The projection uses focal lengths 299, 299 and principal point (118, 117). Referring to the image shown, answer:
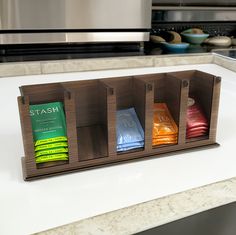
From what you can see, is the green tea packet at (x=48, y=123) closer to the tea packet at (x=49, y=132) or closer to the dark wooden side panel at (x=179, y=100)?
the tea packet at (x=49, y=132)

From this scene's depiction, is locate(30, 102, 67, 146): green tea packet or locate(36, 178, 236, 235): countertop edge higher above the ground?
locate(30, 102, 67, 146): green tea packet

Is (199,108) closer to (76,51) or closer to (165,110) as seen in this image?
(165,110)

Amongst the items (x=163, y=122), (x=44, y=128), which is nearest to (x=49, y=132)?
(x=44, y=128)

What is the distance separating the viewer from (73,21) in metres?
1.45

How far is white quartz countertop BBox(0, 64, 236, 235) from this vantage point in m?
0.40

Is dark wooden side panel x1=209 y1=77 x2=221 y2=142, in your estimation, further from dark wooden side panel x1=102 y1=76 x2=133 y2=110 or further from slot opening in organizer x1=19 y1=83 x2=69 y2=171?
slot opening in organizer x1=19 y1=83 x2=69 y2=171

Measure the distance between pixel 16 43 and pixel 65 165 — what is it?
110 centimetres

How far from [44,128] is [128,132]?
149 millimetres

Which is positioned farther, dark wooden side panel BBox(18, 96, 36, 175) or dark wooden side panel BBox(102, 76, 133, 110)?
dark wooden side panel BBox(102, 76, 133, 110)

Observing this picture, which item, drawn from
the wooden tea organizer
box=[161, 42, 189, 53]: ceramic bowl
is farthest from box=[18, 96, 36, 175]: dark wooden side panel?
box=[161, 42, 189, 53]: ceramic bowl

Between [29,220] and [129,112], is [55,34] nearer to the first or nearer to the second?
[129,112]

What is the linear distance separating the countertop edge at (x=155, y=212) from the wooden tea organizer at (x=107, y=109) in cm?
12

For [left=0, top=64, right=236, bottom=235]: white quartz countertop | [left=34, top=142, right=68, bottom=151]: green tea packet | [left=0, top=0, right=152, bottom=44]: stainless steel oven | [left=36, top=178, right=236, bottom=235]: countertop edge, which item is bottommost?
[left=36, top=178, right=236, bottom=235]: countertop edge

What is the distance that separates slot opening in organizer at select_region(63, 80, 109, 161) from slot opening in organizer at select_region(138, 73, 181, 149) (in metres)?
0.09
